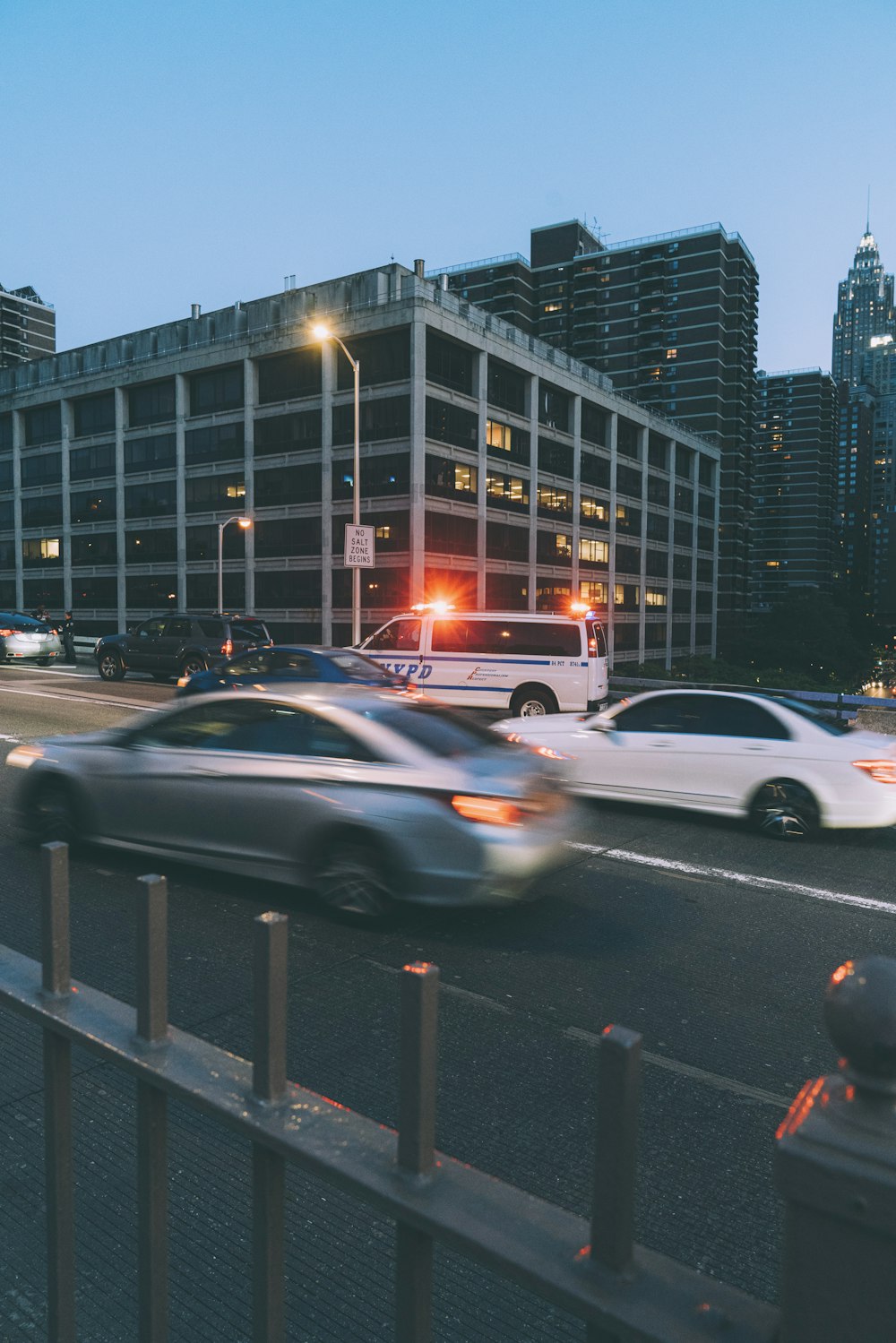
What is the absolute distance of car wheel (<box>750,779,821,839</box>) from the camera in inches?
335

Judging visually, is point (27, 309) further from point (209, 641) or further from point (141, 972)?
point (141, 972)

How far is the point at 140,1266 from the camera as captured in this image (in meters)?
1.59

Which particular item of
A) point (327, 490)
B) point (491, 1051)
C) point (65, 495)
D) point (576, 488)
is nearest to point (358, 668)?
point (491, 1051)

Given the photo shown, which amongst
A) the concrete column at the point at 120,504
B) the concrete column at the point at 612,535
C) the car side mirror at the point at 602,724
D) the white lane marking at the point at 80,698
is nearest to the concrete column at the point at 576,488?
the concrete column at the point at 612,535

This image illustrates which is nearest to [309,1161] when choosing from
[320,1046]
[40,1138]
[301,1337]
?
[301,1337]

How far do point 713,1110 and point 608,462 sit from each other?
6769 cm

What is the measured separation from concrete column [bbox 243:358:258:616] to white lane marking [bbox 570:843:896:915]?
47.3m

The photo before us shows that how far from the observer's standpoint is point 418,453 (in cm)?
4659

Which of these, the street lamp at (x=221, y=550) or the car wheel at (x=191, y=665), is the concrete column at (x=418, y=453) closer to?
the street lamp at (x=221, y=550)

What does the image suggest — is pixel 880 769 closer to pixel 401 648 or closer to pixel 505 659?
pixel 505 659

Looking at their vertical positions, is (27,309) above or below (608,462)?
above

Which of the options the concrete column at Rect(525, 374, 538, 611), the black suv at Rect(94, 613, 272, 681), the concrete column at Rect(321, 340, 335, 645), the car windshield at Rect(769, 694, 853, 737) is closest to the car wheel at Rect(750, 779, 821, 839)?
the car windshield at Rect(769, 694, 853, 737)

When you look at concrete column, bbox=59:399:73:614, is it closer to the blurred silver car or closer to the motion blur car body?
the motion blur car body

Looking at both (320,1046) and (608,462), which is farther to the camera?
(608,462)
